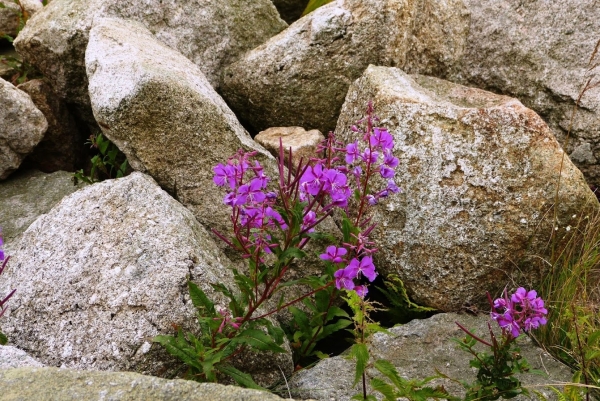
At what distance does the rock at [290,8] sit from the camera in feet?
19.5

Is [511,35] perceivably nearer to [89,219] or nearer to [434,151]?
[434,151]

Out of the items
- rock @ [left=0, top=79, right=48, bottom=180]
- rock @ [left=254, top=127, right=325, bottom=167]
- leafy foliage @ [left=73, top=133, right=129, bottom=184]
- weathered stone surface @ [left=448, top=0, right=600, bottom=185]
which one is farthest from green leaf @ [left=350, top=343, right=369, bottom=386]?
rock @ [left=0, top=79, right=48, bottom=180]

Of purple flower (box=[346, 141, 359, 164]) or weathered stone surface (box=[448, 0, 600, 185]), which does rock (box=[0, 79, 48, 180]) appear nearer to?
purple flower (box=[346, 141, 359, 164])

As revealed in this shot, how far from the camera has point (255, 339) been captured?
2428 mm

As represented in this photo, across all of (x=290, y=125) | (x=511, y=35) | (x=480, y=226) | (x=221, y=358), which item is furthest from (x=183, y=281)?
(x=511, y=35)

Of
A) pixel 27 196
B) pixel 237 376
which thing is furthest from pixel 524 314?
pixel 27 196

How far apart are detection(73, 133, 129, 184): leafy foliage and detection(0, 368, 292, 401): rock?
6.89ft

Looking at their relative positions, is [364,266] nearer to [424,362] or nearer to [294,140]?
[424,362]

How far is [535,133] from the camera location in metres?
3.36

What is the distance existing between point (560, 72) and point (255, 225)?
2933mm

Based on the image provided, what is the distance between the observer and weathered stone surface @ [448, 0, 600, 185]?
424cm

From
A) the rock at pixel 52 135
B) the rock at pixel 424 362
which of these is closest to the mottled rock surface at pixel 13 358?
the rock at pixel 424 362

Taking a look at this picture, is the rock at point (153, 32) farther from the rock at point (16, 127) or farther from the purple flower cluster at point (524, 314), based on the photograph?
Answer: the purple flower cluster at point (524, 314)

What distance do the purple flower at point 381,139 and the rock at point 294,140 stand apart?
1280 mm
